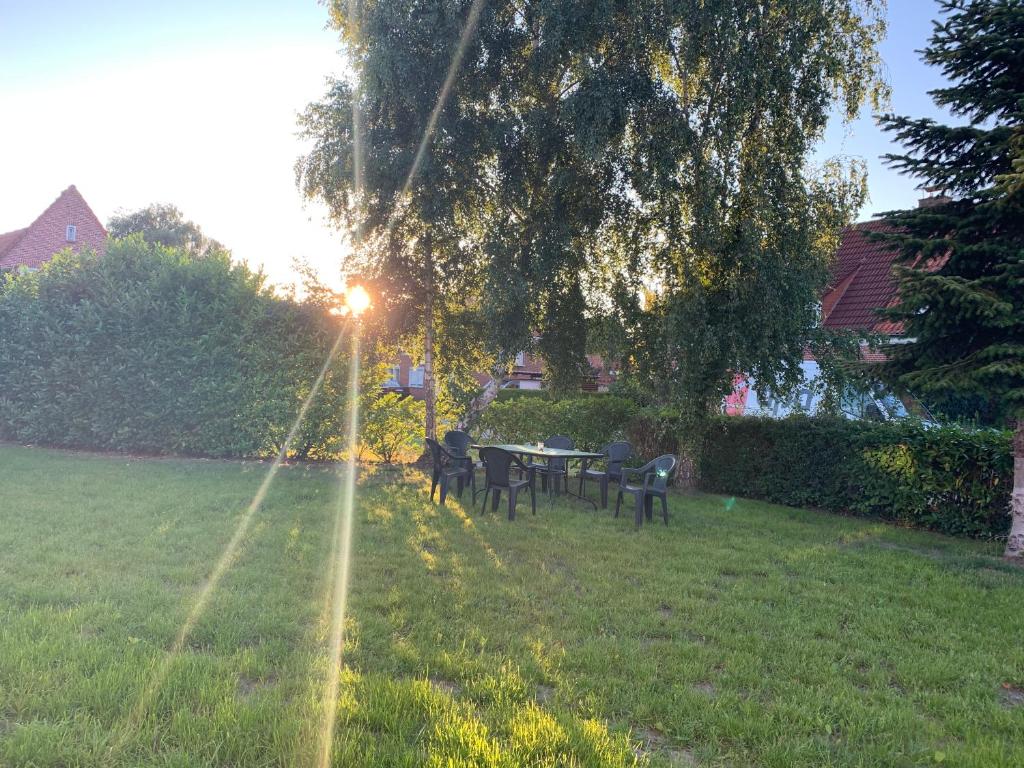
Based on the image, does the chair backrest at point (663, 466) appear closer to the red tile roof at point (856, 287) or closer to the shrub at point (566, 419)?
the shrub at point (566, 419)

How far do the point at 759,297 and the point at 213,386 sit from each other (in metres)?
10.9

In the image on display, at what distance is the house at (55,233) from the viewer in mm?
29047

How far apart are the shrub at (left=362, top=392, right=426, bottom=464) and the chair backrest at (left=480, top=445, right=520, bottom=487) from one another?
5.91 m

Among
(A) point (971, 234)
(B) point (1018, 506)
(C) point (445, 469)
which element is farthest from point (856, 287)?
(C) point (445, 469)

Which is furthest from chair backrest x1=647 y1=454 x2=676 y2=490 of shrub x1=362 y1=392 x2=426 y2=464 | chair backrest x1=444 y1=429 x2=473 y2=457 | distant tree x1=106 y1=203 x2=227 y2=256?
distant tree x1=106 y1=203 x2=227 y2=256

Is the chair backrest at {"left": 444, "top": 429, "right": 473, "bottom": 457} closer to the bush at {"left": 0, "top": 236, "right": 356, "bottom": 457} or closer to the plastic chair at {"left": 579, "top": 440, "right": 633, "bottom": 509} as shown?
the plastic chair at {"left": 579, "top": 440, "right": 633, "bottom": 509}

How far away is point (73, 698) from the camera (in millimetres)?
3137

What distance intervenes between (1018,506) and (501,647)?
23.7 feet

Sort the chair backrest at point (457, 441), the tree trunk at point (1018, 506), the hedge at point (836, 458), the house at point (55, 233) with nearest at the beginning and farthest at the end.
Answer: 1. the tree trunk at point (1018, 506)
2. the hedge at point (836, 458)
3. the chair backrest at point (457, 441)
4. the house at point (55, 233)

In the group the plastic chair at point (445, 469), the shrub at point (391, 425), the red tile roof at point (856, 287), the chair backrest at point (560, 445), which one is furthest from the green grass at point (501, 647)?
the red tile roof at point (856, 287)

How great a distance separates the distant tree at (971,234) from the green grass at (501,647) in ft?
7.06

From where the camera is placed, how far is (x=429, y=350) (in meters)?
14.0

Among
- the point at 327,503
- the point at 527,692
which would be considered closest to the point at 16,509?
the point at 327,503

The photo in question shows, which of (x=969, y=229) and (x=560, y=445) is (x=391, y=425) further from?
(x=969, y=229)
